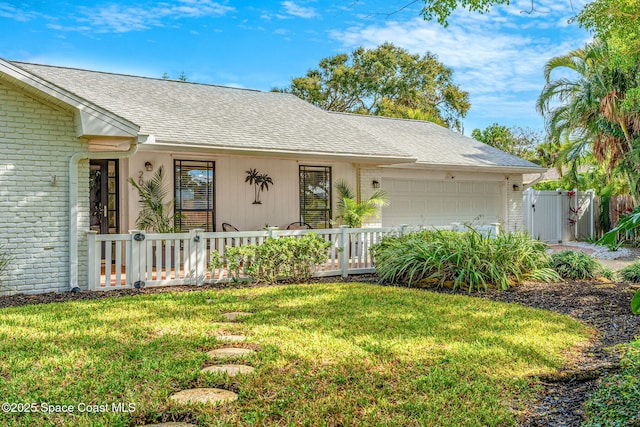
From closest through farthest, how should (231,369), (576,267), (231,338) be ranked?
(231,369)
(231,338)
(576,267)

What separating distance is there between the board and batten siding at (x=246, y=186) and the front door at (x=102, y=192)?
13.4 inches

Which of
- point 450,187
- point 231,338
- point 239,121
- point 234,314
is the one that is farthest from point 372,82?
point 231,338

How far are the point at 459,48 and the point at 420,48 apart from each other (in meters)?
17.5

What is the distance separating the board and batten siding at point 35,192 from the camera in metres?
7.81

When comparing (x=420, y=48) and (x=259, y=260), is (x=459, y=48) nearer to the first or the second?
(x=259, y=260)

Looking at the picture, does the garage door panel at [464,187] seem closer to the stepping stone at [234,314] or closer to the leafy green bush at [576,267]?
the leafy green bush at [576,267]

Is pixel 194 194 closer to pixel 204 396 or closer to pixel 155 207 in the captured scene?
pixel 155 207

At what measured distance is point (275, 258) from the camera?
28.7 feet

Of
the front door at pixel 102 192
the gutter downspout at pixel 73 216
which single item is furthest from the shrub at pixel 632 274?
the front door at pixel 102 192

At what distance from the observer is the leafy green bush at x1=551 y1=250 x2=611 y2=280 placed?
9.16 meters

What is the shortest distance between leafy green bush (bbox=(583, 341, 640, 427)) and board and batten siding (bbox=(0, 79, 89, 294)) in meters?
7.49

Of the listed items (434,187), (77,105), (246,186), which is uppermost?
(77,105)

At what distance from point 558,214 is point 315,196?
10.4 m

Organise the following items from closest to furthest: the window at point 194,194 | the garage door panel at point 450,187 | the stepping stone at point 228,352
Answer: the stepping stone at point 228,352, the window at point 194,194, the garage door panel at point 450,187
